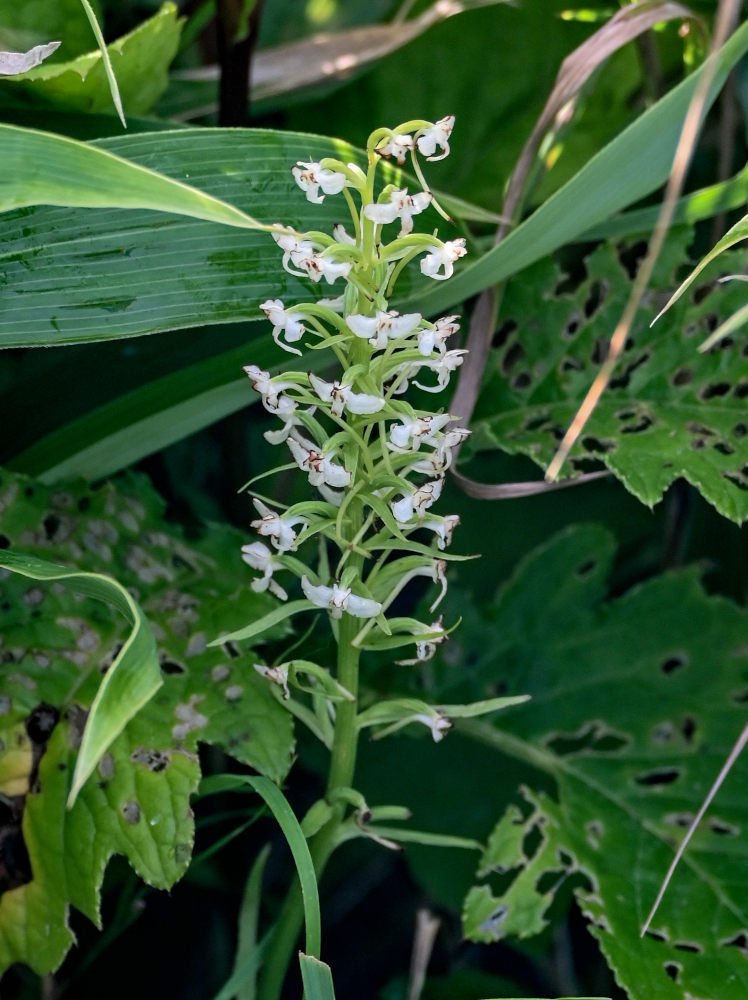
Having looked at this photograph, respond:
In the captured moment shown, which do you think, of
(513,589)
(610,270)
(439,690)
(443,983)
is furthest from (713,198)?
(443,983)

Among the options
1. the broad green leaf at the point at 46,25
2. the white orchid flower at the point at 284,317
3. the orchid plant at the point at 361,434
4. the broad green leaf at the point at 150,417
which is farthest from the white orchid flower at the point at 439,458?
the broad green leaf at the point at 46,25

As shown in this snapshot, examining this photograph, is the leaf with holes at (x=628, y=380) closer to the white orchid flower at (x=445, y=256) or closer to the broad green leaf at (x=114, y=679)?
the white orchid flower at (x=445, y=256)

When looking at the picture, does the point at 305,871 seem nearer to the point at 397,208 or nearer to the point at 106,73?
the point at 397,208

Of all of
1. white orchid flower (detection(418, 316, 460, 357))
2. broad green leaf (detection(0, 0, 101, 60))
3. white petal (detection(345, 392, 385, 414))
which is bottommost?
white petal (detection(345, 392, 385, 414))

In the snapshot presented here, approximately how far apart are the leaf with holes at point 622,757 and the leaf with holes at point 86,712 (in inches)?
11.3

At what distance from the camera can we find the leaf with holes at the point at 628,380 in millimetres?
791

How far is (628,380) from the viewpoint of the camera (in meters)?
0.90

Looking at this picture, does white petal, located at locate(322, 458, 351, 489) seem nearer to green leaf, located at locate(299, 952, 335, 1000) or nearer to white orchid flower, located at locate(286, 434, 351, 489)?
white orchid flower, located at locate(286, 434, 351, 489)

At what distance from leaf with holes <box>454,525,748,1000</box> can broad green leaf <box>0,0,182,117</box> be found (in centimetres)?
67

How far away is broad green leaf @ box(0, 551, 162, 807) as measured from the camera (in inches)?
17.6

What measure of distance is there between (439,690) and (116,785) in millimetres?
499

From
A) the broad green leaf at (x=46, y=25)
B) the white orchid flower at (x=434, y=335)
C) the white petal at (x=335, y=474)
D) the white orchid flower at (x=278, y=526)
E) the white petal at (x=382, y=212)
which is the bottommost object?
the white orchid flower at (x=278, y=526)

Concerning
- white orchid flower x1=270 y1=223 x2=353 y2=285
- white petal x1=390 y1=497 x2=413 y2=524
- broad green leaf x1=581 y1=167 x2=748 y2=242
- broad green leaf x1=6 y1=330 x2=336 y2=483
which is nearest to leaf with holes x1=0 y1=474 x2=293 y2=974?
broad green leaf x1=6 y1=330 x2=336 y2=483

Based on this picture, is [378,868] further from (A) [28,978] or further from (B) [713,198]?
(B) [713,198]
